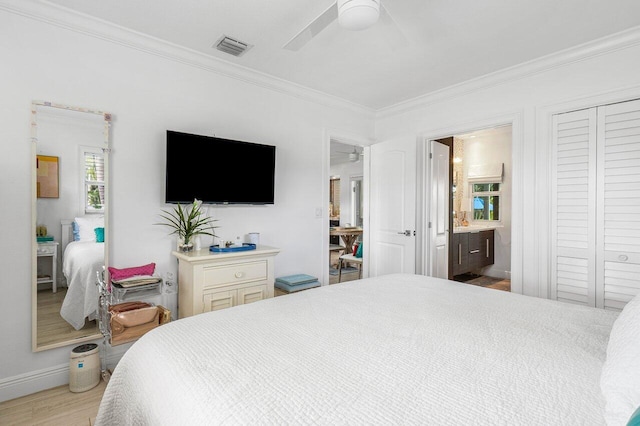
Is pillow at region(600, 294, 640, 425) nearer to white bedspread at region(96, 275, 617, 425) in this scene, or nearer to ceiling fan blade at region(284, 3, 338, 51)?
white bedspread at region(96, 275, 617, 425)

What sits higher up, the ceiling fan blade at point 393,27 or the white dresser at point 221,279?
the ceiling fan blade at point 393,27

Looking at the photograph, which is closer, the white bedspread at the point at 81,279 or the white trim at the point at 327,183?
the white bedspread at the point at 81,279

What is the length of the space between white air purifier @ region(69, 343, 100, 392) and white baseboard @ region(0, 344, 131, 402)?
14cm

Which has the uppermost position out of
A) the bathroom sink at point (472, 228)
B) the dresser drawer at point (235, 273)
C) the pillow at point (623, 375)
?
the bathroom sink at point (472, 228)

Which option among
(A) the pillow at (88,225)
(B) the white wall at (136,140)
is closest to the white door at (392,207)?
(B) the white wall at (136,140)

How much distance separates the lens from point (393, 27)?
1.93 meters

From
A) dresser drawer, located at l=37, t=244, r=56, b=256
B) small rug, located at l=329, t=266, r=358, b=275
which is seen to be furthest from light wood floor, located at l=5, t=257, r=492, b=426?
small rug, located at l=329, t=266, r=358, b=275

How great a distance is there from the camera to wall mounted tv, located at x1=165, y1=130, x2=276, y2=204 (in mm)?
2639

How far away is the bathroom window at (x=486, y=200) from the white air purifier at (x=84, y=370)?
5833 millimetres

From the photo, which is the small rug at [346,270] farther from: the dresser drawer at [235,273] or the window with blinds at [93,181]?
the window with blinds at [93,181]

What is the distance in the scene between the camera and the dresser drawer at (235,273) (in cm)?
252

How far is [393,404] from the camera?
0.79 meters

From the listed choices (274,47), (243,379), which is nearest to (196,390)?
(243,379)

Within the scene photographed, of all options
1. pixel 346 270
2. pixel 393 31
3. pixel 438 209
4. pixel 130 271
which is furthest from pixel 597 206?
pixel 346 270
